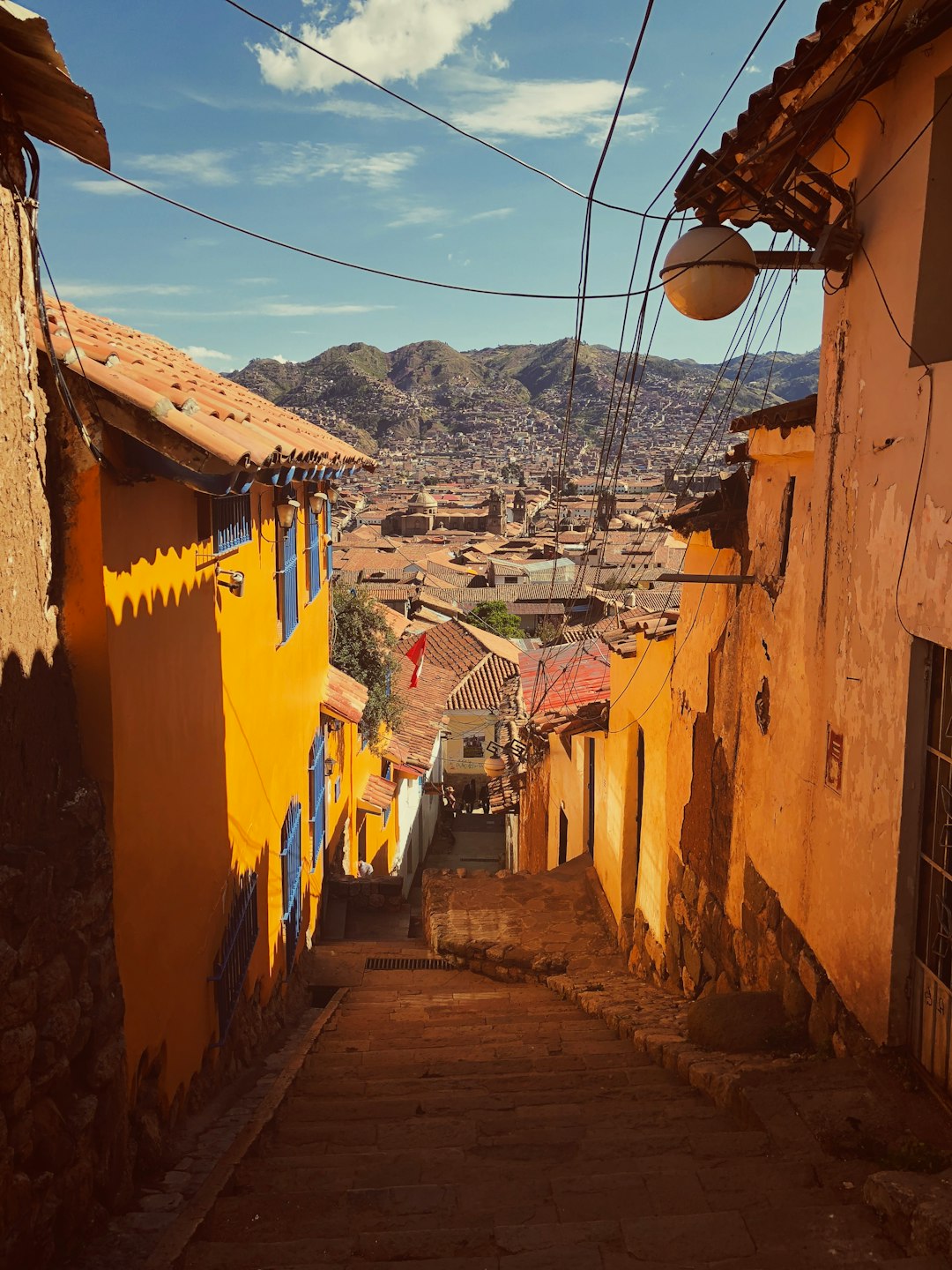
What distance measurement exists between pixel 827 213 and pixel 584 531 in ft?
227

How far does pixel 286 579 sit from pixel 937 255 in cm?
676

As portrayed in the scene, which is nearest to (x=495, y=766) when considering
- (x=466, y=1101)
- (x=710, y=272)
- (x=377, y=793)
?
(x=377, y=793)

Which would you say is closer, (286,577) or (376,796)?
(286,577)

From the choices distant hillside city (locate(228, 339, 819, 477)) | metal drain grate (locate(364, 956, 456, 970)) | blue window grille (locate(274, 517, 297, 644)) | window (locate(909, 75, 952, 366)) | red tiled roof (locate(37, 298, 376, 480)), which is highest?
distant hillside city (locate(228, 339, 819, 477))

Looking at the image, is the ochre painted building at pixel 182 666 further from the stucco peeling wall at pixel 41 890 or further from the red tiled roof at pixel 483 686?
the red tiled roof at pixel 483 686

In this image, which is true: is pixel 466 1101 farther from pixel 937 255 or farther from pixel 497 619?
→ pixel 497 619

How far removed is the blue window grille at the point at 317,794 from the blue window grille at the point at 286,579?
2584 millimetres

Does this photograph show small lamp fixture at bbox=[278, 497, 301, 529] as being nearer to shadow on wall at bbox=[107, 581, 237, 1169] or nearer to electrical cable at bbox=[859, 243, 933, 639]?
shadow on wall at bbox=[107, 581, 237, 1169]

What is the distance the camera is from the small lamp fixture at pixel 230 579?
6609 mm

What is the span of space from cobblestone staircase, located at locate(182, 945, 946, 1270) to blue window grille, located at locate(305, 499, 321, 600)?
6.08 meters

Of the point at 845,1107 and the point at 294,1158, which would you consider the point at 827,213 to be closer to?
the point at 845,1107

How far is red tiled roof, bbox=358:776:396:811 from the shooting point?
17703 millimetres

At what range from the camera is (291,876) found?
10.5 metres

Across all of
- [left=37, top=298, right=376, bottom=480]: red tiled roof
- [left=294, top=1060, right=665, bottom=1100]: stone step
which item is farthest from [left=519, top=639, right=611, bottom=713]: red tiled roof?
[left=37, top=298, right=376, bottom=480]: red tiled roof
